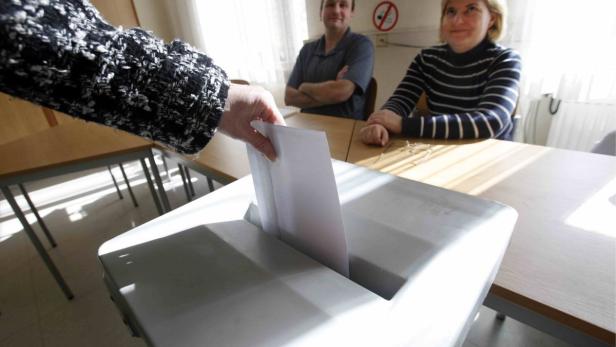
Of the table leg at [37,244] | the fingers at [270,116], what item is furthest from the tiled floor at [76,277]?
the fingers at [270,116]

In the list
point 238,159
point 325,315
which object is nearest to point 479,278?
point 325,315

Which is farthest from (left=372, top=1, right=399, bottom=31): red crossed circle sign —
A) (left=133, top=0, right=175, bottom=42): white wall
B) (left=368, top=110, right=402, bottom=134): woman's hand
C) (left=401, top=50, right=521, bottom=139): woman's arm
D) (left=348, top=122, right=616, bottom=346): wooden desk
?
(left=133, top=0, right=175, bottom=42): white wall

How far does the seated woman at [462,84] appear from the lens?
1.01 metres

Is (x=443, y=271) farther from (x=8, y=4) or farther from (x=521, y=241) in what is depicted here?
(x=8, y=4)

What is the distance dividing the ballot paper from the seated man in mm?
1396

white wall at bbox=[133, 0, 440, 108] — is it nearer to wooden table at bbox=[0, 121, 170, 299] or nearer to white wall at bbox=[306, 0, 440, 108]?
white wall at bbox=[306, 0, 440, 108]

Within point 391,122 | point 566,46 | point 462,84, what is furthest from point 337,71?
point 566,46

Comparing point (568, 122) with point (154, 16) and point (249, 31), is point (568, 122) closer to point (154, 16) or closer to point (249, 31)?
point (249, 31)

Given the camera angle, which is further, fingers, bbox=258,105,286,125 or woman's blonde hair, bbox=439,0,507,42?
woman's blonde hair, bbox=439,0,507,42

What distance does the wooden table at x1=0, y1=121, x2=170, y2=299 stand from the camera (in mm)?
1213

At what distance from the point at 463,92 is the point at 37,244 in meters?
2.04

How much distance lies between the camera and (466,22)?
1.21m

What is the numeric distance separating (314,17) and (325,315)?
2945mm

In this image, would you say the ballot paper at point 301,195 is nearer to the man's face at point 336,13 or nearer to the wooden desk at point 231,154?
the wooden desk at point 231,154
